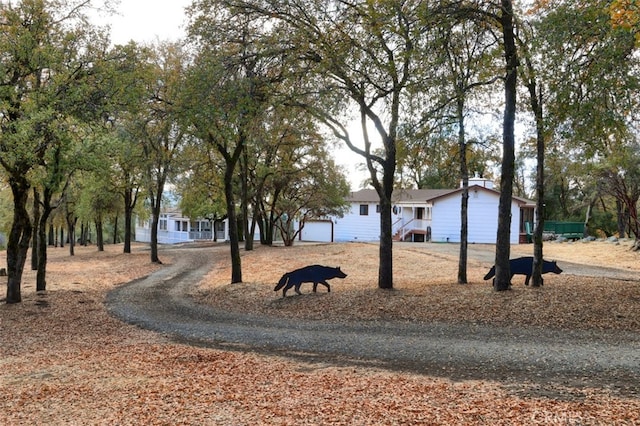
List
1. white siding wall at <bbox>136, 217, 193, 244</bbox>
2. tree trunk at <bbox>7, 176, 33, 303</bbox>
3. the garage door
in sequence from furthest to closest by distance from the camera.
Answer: white siding wall at <bbox>136, 217, 193, 244</bbox>, the garage door, tree trunk at <bbox>7, 176, 33, 303</bbox>

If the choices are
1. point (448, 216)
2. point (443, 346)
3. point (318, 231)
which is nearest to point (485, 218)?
point (448, 216)

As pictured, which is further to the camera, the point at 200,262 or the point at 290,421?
the point at 200,262

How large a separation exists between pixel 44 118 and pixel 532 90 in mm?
11340

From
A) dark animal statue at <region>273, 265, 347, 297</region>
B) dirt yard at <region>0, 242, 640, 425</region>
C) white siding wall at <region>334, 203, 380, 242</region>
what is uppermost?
white siding wall at <region>334, 203, 380, 242</region>

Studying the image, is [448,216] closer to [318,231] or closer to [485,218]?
[485,218]

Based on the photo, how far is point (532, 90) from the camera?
11805mm

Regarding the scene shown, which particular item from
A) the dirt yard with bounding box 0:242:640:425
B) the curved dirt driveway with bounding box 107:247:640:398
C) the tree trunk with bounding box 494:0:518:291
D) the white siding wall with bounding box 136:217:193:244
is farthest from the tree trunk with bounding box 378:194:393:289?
the white siding wall with bounding box 136:217:193:244

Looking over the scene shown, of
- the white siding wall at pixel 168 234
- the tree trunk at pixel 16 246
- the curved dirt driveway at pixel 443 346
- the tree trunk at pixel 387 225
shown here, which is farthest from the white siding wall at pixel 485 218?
the white siding wall at pixel 168 234

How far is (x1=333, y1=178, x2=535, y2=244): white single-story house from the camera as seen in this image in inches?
1467

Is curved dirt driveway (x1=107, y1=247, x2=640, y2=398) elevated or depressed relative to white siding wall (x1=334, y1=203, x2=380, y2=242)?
depressed

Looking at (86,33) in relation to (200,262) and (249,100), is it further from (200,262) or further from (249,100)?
(200,262)

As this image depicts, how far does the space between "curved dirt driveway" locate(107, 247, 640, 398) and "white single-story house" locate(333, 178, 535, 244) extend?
23970 mm

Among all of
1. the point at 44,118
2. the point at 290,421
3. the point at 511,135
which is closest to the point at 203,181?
the point at 44,118

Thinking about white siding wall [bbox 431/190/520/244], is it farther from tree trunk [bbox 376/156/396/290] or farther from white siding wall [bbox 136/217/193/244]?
white siding wall [bbox 136/217/193/244]
